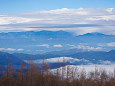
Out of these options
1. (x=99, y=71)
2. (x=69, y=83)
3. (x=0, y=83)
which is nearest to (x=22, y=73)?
(x=0, y=83)

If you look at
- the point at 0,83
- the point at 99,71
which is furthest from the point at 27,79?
the point at 99,71

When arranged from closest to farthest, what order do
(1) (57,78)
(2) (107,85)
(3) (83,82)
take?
(2) (107,85) → (3) (83,82) → (1) (57,78)

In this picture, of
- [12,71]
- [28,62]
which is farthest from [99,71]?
[12,71]

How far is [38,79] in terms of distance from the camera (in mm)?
17656

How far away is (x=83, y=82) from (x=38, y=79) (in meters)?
3.41

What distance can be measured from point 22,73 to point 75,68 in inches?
176

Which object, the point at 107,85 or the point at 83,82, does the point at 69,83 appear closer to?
the point at 83,82

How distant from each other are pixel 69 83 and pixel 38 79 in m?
2.38

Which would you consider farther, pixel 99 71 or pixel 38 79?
pixel 99 71

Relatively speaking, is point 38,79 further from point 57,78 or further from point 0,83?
point 0,83

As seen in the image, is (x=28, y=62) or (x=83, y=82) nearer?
(x=83, y=82)

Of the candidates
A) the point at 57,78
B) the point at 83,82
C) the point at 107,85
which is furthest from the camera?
the point at 57,78

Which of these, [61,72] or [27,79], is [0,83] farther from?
[61,72]

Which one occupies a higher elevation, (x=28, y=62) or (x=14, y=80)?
(x=28, y=62)
